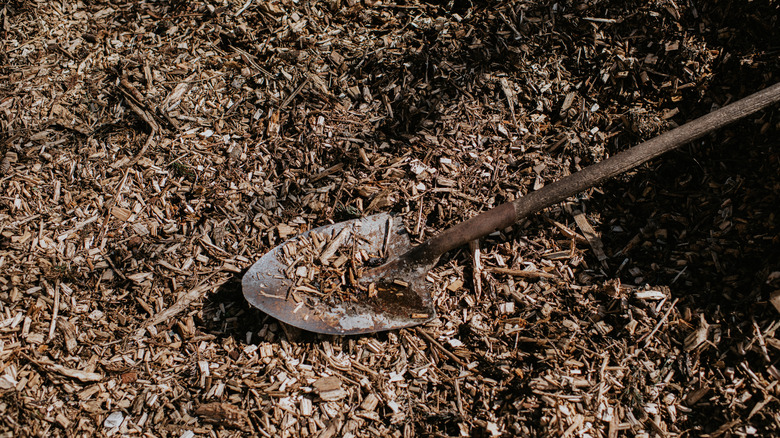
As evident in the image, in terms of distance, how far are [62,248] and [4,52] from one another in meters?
1.87

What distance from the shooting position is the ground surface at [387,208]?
8.35 ft

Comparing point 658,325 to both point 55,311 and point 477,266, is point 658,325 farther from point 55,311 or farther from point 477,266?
point 55,311

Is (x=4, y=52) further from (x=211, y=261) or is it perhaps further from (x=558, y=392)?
(x=558, y=392)

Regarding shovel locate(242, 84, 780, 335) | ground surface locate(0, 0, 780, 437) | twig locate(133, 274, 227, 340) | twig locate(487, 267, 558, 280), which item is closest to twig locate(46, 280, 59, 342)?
ground surface locate(0, 0, 780, 437)

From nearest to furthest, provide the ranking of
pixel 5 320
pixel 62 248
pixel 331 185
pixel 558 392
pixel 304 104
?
pixel 558 392 → pixel 5 320 → pixel 62 248 → pixel 331 185 → pixel 304 104

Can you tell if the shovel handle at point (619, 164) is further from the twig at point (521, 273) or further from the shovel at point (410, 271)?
the twig at point (521, 273)

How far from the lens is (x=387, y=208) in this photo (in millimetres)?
3139

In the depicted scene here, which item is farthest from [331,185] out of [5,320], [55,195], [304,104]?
[5,320]

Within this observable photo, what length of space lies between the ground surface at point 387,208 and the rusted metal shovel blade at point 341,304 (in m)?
0.16

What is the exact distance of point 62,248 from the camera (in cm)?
291

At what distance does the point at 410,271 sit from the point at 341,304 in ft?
1.59

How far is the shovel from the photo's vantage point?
2689 mm

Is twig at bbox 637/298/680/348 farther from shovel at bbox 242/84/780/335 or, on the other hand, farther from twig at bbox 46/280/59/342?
twig at bbox 46/280/59/342

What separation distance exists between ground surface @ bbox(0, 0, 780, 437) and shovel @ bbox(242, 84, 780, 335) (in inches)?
6.6
